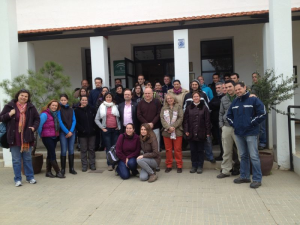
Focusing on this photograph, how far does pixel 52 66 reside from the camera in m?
7.02

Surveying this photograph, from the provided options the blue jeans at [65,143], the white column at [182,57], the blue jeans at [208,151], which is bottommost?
the blue jeans at [208,151]

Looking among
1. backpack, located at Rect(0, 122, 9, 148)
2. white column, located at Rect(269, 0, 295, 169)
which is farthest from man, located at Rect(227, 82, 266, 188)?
backpack, located at Rect(0, 122, 9, 148)

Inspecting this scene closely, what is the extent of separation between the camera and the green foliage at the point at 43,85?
260 inches

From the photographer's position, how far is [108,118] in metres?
6.62

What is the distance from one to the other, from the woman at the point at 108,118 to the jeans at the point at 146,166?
1.20m

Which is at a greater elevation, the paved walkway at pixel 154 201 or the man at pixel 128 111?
the man at pixel 128 111

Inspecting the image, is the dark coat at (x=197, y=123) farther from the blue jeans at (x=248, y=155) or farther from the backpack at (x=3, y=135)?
the backpack at (x=3, y=135)

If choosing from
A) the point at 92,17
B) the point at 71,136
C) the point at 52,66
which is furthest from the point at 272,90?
the point at 92,17

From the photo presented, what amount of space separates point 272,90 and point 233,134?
136 centimetres

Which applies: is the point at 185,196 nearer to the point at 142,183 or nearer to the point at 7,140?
the point at 142,183

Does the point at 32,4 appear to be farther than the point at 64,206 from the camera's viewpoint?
Yes

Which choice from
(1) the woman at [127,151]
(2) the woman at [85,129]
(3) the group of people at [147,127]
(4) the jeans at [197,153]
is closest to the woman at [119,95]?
(3) the group of people at [147,127]

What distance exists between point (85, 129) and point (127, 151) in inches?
49.9

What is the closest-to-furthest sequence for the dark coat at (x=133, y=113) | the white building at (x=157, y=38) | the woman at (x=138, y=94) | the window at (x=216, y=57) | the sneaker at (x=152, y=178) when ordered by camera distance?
the sneaker at (x=152, y=178)
the white building at (x=157, y=38)
the dark coat at (x=133, y=113)
the woman at (x=138, y=94)
the window at (x=216, y=57)
